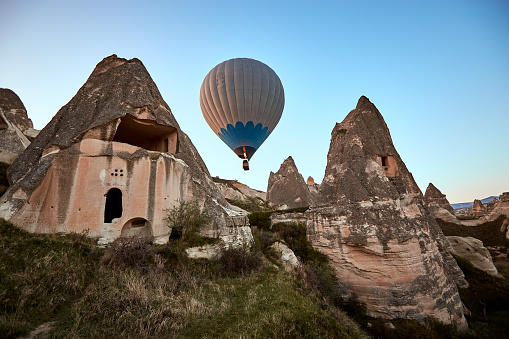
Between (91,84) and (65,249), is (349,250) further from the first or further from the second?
(91,84)

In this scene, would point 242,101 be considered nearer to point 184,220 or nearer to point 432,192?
point 184,220

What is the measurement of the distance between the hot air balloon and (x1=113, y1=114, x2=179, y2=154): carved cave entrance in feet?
23.4

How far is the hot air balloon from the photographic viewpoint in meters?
17.0

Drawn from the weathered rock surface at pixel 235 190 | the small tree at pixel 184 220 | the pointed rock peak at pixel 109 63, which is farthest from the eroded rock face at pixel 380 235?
the weathered rock surface at pixel 235 190

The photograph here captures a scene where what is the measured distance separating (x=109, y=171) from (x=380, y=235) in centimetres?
1065

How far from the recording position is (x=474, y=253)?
1666cm

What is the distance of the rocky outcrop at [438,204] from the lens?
2594 centimetres

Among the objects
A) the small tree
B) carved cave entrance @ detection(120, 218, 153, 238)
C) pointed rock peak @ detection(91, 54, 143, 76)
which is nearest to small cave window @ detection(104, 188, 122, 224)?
carved cave entrance @ detection(120, 218, 153, 238)

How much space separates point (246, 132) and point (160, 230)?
36.8 feet

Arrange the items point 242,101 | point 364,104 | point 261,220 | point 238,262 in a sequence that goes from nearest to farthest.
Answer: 1. point 238,262
2. point 261,220
3. point 364,104
4. point 242,101

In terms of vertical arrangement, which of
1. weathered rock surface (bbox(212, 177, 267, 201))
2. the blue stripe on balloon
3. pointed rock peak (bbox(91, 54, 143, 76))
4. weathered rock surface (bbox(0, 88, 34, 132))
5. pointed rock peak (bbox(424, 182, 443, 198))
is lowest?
pointed rock peak (bbox(424, 182, 443, 198))

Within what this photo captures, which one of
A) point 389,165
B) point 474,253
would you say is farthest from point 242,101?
point 474,253

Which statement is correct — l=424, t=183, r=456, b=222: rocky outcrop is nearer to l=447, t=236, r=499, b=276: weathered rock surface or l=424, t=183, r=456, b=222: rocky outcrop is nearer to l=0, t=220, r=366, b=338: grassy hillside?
l=447, t=236, r=499, b=276: weathered rock surface

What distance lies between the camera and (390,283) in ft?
32.4
